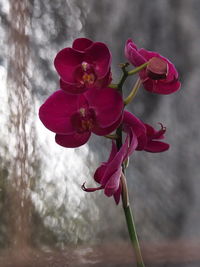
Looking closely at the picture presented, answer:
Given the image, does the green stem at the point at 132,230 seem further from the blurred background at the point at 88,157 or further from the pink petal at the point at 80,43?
the blurred background at the point at 88,157

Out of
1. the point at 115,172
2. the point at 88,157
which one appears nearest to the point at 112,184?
the point at 115,172

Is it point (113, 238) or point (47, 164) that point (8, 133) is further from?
point (113, 238)

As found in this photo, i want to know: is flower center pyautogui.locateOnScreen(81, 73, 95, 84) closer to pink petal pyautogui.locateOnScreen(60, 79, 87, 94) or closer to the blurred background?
pink petal pyautogui.locateOnScreen(60, 79, 87, 94)

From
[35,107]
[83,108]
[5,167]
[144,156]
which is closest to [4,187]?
[5,167]

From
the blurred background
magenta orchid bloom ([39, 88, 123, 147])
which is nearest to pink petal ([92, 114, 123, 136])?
magenta orchid bloom ([39, 88, 123, 147])

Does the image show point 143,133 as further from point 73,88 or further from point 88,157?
point 88,157

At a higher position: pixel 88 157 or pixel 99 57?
pixel 99 57
